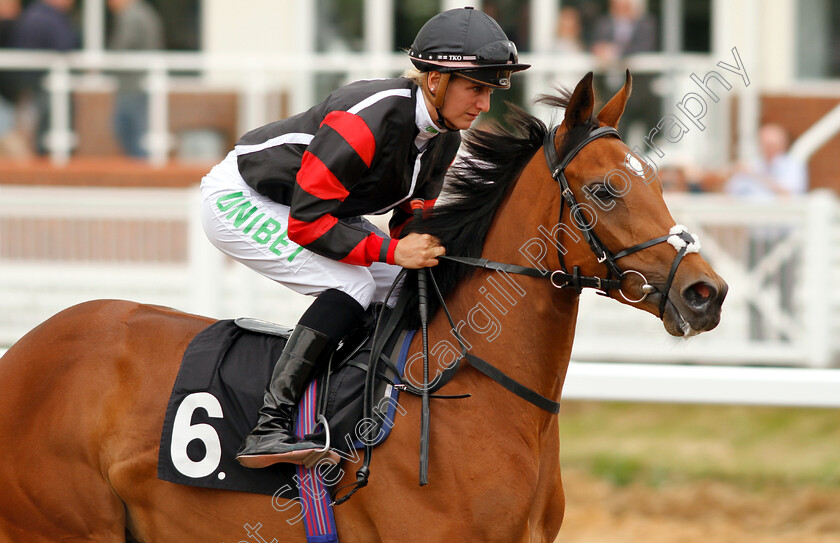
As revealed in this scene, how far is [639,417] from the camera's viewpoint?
8.04 meters

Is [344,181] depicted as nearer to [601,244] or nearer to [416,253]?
[416,253]

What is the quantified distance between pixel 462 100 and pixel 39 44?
8.33 m

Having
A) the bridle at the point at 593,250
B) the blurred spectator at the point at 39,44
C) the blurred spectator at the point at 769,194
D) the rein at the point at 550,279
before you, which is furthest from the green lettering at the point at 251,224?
the blurred spectator at the point at 39,44

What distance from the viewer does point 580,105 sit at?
9.54ft

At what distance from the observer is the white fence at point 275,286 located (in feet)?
23.6

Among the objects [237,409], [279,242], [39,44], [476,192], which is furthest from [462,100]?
[39,44]

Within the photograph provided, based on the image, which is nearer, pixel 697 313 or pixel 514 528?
pixel 697 313

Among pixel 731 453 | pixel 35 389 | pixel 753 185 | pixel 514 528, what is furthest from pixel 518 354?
pixel 753 185

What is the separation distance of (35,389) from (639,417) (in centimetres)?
564

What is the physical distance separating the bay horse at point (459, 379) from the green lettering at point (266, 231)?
374mm

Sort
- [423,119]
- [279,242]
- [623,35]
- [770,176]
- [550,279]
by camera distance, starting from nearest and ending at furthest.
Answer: [550,279]
[423,119]
[279,242]
[770,176]
[623,35]

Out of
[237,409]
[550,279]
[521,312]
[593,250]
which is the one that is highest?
[593,250]

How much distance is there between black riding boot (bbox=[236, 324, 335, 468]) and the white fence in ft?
13.4

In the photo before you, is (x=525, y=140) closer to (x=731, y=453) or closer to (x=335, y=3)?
(x=731, y=453)
